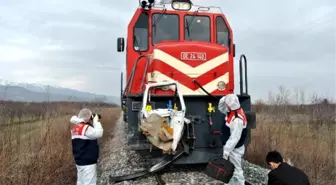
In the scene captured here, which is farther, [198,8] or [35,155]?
[198,8]

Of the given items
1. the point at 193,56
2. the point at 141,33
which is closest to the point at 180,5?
the point at 141,33

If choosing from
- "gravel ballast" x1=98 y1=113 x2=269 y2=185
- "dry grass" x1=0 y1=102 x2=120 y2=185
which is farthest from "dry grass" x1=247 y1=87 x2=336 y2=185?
"dry grass" x1=0 y1=102 x2=120 y2=185

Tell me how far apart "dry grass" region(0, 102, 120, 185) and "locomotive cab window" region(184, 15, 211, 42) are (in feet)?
12.0

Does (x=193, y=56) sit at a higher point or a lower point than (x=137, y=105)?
higher

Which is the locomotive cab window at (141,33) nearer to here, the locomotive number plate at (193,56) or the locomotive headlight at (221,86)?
the locomotive number plate at (193,56)

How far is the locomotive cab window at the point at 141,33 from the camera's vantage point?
6.84 metres

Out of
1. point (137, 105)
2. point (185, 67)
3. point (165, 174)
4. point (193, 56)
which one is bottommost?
point (165, 174)

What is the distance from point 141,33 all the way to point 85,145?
3.24 m

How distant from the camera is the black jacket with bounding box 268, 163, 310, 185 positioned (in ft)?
10.7

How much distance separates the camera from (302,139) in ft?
28.0

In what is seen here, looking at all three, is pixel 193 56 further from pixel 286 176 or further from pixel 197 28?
pixel 286 176

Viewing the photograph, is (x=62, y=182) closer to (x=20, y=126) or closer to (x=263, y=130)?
(x=20, y=126)

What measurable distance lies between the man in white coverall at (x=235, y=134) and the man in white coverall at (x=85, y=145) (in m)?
2.01

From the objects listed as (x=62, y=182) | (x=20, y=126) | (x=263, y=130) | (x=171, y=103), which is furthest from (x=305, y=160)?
(x=20, y=126)
